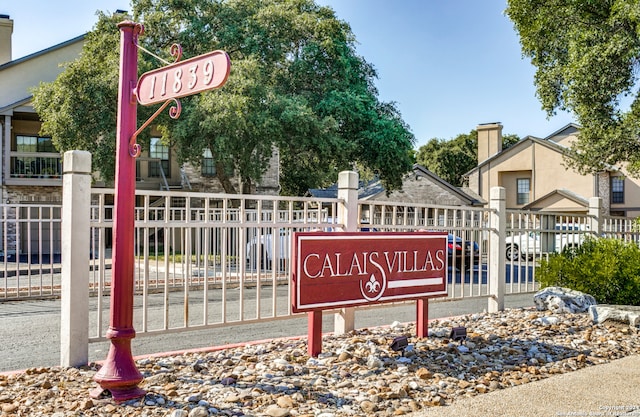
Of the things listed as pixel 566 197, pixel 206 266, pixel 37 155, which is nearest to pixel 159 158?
pixel 37 155

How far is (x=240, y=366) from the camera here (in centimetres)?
543

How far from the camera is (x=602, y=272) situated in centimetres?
924

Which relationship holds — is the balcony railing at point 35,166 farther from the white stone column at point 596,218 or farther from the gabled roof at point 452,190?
the gabled roof at point 452,190

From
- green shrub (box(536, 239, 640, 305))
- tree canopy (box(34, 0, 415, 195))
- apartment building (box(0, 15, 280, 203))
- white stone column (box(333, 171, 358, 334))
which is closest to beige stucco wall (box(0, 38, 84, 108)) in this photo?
apartment building (box(0, 15, 280, 203))

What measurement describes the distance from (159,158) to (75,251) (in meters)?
21.1

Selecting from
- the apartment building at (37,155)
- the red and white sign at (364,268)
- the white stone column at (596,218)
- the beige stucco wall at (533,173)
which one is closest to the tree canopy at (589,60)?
the white stone column at (596,218)

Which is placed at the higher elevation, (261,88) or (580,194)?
(261,88)

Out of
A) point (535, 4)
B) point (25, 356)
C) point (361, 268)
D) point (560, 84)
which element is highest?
point (535, 4)

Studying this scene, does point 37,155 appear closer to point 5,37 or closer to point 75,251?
point 5,37

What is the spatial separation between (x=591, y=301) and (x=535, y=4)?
8.00m

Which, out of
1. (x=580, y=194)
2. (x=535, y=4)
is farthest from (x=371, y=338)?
(x=580, y=194)

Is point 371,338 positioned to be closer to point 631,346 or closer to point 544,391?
point 544,391

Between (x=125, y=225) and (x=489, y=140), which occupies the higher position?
(x=489, y=140)

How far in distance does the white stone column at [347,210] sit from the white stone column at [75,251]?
9.32 feet
